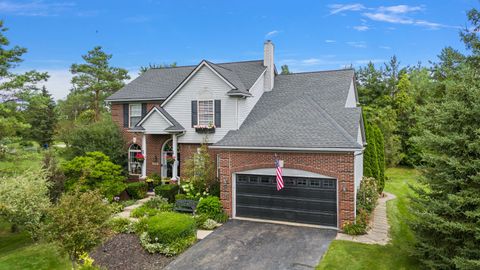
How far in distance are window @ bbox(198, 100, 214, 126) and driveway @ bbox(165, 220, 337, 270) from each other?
21.2ft

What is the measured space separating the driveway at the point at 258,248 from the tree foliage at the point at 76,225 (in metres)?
2.44

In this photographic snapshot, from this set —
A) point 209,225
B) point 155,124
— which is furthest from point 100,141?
point 209,225

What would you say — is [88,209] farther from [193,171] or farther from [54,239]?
[193,171]

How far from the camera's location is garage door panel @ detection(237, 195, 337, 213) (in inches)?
468

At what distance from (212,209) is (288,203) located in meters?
3.39

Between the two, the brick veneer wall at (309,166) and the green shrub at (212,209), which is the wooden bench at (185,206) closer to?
the green shrub at (212,209)

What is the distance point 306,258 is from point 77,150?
16.8 m

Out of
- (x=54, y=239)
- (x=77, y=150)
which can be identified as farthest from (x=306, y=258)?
(x=77, y=150)

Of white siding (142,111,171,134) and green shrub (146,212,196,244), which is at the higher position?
white siding (142,111,171,134)

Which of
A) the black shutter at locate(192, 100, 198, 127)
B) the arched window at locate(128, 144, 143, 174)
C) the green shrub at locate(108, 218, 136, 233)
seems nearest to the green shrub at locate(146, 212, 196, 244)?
the green shrub at locate(108, 218, 136, 233)

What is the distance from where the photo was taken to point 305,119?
13.7m

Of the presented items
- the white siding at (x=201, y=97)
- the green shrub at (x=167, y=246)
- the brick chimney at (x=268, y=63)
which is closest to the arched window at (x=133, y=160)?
the white siding at (x=201, y=97)

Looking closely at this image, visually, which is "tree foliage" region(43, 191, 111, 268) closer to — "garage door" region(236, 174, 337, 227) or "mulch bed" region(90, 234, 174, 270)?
"mulch bed" region(90, 234, 174, 270)

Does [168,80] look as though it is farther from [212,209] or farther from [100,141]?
[212,209]
